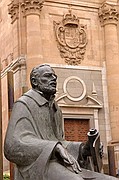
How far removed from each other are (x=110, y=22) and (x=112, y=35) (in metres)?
0.63

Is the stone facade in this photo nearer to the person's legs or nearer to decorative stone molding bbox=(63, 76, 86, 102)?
decorative stone molding bbox=(63, 76, 86, 102)

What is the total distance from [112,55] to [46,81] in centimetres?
1566

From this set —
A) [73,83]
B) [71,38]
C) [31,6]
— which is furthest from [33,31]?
[73,83]

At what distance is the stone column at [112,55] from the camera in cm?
1953

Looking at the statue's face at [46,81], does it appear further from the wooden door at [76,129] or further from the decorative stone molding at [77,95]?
the wooden door at [76,129]

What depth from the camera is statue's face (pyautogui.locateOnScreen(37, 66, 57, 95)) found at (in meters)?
4.65

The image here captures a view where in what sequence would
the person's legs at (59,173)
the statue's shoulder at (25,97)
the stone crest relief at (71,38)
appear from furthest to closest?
1. the stone crest relief at (71,38)
2. the statue's shoulder at (25,97)
3. the person's legs at (59,173)

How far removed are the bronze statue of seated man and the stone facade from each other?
13.7m

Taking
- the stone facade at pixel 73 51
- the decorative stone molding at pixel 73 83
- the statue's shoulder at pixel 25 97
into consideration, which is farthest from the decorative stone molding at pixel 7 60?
the statue's shoulder at pixel 25 97

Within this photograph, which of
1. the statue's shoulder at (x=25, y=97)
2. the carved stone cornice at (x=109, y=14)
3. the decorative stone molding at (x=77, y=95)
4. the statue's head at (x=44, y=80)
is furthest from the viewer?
the carved stone cornice at (x=109, y=14)

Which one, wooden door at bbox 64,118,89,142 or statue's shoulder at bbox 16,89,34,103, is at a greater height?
wooden door at bbox 64,118,89,142

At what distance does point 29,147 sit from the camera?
4152 mm

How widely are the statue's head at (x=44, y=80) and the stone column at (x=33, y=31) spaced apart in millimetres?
13632

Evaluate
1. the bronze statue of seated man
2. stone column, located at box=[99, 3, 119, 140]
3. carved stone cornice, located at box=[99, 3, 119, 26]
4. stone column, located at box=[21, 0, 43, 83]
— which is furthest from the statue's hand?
carved stone cornice, located at box=[99, 3, 119, 26]
